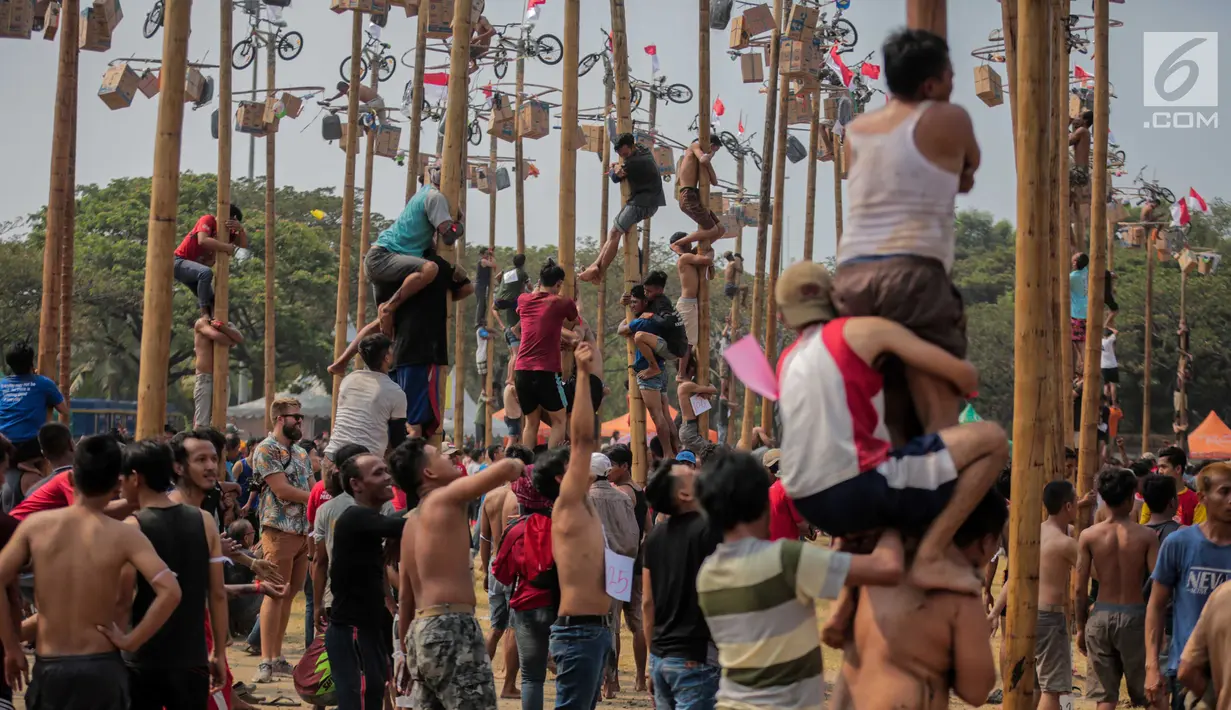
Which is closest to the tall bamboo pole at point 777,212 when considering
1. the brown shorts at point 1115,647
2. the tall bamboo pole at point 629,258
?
the tall bamboo pole at point 629,258

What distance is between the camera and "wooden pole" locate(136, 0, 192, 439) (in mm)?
9367

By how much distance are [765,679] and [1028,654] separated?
3.14 metres

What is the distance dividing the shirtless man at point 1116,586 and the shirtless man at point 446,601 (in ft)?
14.7

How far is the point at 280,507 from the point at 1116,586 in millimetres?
6595

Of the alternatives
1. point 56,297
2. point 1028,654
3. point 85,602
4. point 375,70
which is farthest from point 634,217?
point 375,70

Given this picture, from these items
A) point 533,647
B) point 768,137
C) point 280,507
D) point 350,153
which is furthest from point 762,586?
point 350,153

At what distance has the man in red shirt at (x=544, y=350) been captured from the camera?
1382 centimetres

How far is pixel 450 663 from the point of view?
740cm

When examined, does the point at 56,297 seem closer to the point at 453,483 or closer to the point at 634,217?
the point at 634,217

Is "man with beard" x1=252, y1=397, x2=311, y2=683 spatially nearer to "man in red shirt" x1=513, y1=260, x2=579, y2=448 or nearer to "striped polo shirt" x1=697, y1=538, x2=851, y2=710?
"man in red shirt" x1=513, y1=260, x2=579, y2=448

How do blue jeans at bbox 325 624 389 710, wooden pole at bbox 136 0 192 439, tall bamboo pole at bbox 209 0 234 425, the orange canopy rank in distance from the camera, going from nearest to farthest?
blue jeans at bbox 325 624 389 710
wooden pole at bbox 136 0 192 439
tall bamboo pole at bbox 209 0 234 425
the orange canopy

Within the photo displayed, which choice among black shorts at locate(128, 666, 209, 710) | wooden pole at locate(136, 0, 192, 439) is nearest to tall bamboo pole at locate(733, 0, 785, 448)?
wooden pole at locate(136, 0, 192, 439)

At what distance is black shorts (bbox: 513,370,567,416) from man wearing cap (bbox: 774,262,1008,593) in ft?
29.5

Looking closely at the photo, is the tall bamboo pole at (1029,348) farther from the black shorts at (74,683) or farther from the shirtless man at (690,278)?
the shirtless man at (690,278)
